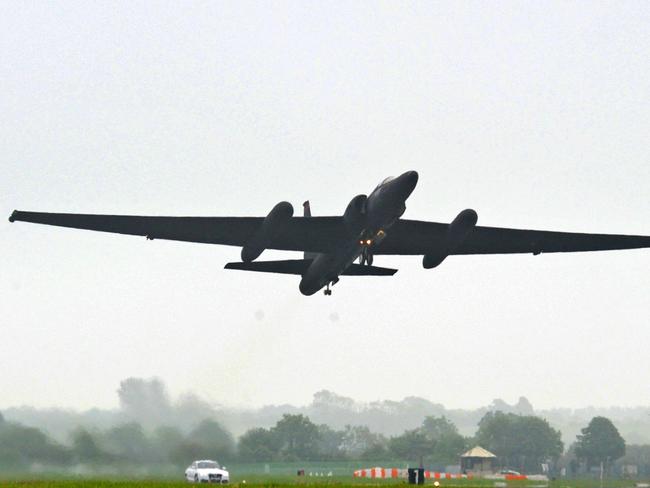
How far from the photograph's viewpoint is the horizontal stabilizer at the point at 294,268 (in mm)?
41031

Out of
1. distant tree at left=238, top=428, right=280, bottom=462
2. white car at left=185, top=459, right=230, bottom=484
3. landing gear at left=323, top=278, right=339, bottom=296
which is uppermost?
landing gear at left=323, top=278, right=339, bottom=296

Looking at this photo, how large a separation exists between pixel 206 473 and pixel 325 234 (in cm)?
1149

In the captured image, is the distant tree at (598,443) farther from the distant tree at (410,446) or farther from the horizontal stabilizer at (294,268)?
the horizontal stabilizer at (294,268)

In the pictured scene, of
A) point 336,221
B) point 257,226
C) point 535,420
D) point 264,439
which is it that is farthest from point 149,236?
point 535,420

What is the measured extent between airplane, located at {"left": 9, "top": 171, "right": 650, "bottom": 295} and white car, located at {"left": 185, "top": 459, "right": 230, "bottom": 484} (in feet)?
28.4

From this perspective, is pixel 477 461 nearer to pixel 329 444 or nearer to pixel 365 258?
pixel 329 444

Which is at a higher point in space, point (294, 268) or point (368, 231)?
point (368, 231)

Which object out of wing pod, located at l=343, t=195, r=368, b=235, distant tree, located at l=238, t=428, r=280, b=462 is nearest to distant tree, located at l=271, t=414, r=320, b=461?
distant tree, located at l=238, t=428, r=280, b=462

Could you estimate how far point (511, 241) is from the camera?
45.2 meters

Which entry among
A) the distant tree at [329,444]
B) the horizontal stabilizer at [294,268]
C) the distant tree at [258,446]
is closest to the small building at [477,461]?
the distant tree at [329,444]

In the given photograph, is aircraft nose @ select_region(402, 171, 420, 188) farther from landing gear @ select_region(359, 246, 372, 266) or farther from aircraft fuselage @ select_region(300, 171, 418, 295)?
landing gear @ select_region(359, 246, 372, 266)

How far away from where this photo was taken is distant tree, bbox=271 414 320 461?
196 feet

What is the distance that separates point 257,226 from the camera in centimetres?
4012

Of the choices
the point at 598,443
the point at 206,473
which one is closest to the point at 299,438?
the point at 206,473
